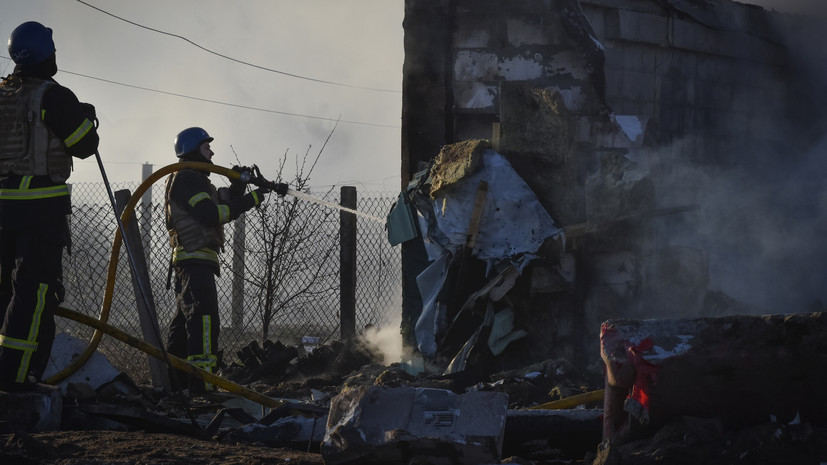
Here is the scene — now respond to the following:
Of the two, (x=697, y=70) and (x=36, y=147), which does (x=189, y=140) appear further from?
(x=697, y=70)

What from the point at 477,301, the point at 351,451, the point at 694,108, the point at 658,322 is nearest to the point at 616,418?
the point at 658,322

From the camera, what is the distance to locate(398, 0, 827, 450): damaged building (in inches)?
250

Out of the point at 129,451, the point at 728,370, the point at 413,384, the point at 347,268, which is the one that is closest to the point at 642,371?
the point at 728,370

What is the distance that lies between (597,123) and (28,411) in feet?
15.1

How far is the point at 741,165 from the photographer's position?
891 centimetres

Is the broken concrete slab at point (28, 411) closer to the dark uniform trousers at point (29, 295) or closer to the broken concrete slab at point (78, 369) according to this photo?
the dark uniform trousers at point (29, 295)

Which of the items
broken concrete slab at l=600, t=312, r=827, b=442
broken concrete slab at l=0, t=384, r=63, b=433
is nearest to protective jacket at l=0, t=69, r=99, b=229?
broken concrete slab at l=0, t=384, r=63, b=433

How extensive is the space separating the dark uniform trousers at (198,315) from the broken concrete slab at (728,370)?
3678 mm

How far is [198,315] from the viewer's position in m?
6.36

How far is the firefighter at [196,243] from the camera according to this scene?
6336 millimetres

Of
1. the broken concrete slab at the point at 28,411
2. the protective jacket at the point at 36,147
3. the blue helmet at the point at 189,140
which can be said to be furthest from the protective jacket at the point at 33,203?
the blue helmet at the point at 189,140

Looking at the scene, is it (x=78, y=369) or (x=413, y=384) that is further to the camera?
(x=413, y=384)

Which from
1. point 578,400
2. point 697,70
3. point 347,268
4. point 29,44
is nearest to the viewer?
point 578,400

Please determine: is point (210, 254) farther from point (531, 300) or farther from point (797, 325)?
point (797, 325)
